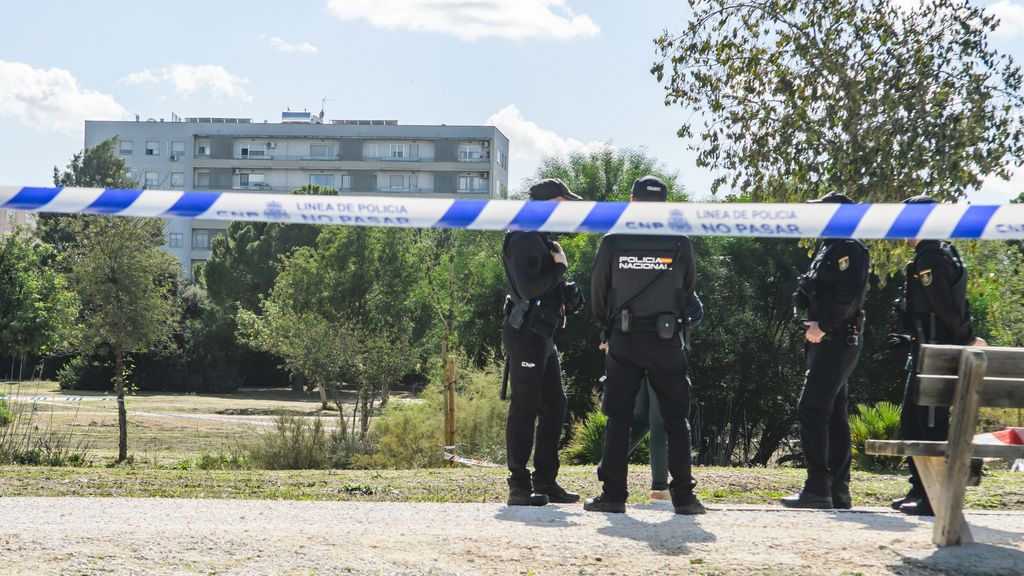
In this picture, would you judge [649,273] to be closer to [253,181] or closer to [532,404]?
[532,404]

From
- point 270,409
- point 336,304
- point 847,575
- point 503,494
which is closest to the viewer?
point 847,575

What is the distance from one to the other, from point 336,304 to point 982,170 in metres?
25.8

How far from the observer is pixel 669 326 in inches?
244

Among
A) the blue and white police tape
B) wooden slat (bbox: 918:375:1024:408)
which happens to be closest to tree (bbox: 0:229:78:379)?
the blue and white police tape

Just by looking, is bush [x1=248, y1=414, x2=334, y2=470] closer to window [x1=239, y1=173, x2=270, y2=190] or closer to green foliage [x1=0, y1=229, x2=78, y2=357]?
green foliage [x1=0, y1=229, x2=78, y2=357]

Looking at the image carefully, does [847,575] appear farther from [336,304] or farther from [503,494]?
[336,304]

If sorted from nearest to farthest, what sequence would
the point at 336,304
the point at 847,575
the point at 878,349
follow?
the point at 847,575 < the point at 878,349 < the point at 336,304

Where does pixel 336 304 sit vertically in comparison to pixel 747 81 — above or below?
below

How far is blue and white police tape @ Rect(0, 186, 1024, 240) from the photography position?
19.6 feet

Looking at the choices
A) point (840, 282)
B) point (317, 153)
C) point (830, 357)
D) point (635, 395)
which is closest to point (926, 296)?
point (840, 282)

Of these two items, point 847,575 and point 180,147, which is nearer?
point 847,575

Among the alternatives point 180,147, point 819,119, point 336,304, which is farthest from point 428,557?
point 180,147

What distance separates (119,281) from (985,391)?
76.9 ft

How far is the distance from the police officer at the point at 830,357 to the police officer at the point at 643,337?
0.82 metres
